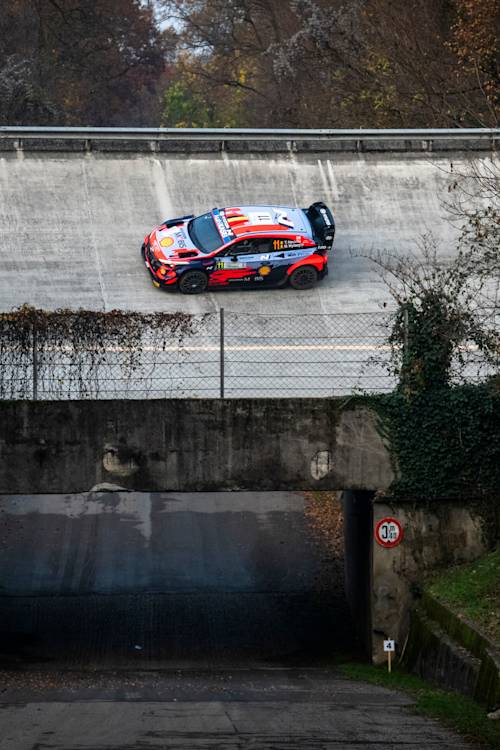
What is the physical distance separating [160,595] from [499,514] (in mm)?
6642

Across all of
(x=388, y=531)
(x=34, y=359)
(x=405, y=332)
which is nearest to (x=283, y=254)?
(x=405, y=332)

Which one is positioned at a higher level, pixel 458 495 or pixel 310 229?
pixel 310 229

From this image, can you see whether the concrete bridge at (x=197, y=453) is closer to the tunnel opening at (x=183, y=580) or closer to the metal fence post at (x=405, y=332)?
the tunnel opening at (x=183, y=580)

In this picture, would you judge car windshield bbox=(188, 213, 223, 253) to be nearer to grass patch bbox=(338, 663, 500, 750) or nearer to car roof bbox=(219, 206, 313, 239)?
car roof bbox=(219, 206, 313, 239)

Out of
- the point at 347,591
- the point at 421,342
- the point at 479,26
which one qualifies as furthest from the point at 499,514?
the point at 479,26

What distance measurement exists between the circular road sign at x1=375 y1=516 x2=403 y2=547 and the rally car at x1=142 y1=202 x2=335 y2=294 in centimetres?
825

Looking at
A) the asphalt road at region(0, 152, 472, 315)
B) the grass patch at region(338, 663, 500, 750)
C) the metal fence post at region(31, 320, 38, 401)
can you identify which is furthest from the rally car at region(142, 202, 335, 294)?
the grass patch at region(338, 663, 500, 750)

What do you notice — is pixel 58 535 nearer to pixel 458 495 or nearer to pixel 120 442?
pixel 120 442

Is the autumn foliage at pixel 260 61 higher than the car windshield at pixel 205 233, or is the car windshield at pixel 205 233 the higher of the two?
the autumn foliage at pixel 260 61

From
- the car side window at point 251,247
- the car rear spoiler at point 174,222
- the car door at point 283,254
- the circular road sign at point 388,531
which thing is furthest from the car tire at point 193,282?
the circular road sign at point 388,531

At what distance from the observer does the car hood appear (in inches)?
968

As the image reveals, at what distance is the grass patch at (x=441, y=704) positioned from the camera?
12.7 metres

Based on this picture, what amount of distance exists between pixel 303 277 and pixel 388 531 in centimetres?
850

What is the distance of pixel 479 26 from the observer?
112 ft
